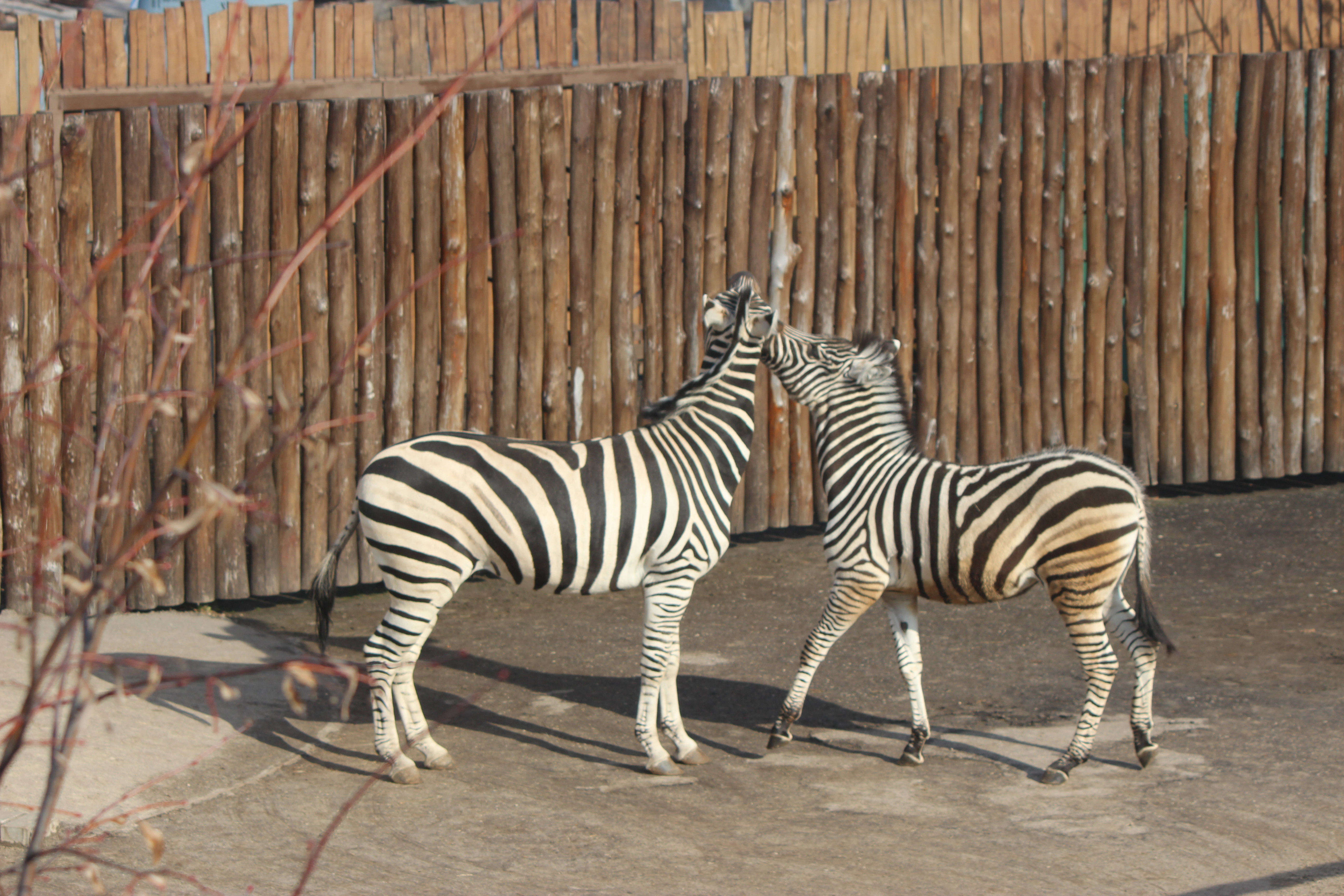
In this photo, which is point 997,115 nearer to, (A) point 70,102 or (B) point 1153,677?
(B) point 1153,677

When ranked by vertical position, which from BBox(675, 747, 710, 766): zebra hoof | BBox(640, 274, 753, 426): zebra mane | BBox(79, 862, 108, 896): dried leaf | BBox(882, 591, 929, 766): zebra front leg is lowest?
BBox(675, 747, 710, 766): zebra hoof

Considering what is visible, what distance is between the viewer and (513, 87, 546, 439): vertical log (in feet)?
25.4

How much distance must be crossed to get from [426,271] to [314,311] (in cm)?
68

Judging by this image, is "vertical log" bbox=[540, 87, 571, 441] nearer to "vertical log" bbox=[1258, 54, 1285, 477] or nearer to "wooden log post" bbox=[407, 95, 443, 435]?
"wooden log post" bbox=[407, 95, 443, 435]

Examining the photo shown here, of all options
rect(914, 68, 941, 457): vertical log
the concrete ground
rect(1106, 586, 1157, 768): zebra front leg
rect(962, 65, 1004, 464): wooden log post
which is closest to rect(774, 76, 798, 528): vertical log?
rect(914, 68, 941, 457): vertical log

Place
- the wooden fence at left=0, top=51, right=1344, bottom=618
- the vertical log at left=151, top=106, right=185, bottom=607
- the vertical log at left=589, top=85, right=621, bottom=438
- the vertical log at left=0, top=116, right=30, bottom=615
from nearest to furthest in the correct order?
1. the vertical log at left=0, top=116, right=30, bottom=615
2. the vertical log at left=151, top=106, right=185, bottom=607
3. the wooden fence at left=0, top=51, right=1344, bottom=618
4. the vertical log at left=589, top=85, right=621, bottom=438

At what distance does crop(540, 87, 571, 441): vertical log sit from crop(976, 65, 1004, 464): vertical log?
2.66m

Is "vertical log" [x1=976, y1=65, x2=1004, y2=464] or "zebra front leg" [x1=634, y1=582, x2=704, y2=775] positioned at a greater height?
"vertical log" [x1=976, y1=65, x2=1004, y2=464]

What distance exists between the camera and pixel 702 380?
568 cm

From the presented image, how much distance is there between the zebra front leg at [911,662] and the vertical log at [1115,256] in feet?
11.6

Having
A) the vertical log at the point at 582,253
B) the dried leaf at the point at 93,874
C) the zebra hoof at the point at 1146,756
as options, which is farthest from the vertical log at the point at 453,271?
the dried leaf at the point at 93,874

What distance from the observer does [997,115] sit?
8.34 metres

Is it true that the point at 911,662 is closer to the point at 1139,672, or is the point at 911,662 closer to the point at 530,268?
the point at 1139,672

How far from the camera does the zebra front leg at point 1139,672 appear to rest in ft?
16.4
